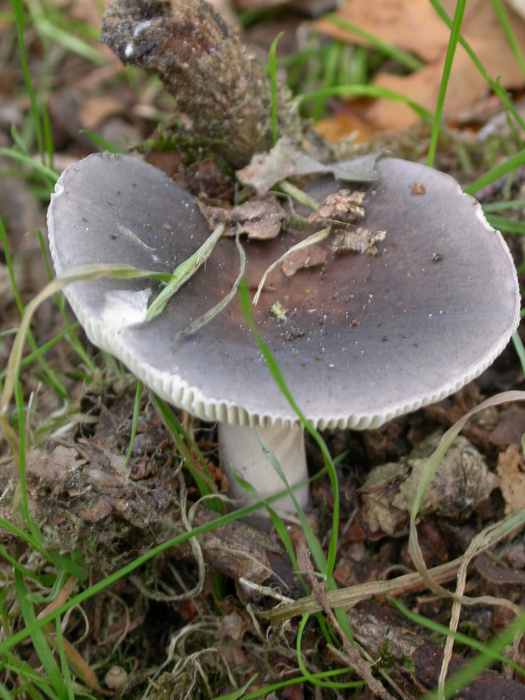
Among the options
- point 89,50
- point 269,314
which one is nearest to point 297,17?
point 89,50

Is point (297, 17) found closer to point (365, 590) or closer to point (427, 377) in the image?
point (427, 377)

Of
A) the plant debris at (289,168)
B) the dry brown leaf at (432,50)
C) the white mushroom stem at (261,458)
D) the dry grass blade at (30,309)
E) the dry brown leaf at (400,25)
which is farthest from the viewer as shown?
the dry brown leaf at (400,25)

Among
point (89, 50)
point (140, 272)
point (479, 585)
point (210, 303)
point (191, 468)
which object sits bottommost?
point (479, 585)

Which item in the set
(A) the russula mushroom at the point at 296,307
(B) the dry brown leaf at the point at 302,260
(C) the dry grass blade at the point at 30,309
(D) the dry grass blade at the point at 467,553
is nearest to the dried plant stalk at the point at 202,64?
(A) the russula mushroom at the point at 296,307

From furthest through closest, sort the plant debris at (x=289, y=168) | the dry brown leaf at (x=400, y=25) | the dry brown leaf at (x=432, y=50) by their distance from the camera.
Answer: the dry brown leaf at (x=400, y=25) → the dry brown leaf at (x=432, y=50) → the plant debris at (x=289, y=168)

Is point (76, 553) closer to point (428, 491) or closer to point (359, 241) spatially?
point (428, 491)

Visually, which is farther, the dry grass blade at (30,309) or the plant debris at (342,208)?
the plant debris at (342,208)

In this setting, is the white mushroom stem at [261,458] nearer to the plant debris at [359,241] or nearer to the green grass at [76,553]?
the green grass at [76,553]

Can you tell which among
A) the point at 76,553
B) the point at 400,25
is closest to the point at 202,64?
the point at 76,553
